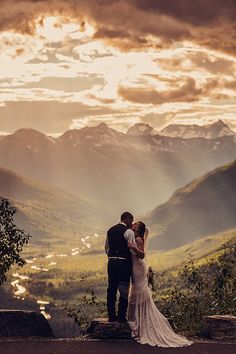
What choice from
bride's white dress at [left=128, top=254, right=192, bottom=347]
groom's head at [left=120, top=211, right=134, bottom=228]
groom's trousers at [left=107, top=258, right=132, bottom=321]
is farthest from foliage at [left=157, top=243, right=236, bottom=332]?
groom's head at [left=120, top=211, right=134, bottom=228]

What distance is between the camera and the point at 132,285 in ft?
73.9

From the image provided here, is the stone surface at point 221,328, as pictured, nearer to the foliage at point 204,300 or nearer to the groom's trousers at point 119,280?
the groom's trousers at point 119,280

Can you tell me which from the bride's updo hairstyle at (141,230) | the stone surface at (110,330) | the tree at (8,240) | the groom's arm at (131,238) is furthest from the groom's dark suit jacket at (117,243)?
the tree at (8,240)

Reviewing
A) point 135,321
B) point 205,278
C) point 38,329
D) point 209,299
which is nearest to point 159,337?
point 135,321

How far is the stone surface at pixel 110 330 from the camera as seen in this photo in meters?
21.9

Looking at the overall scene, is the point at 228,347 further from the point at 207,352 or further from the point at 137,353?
the point at 137,353

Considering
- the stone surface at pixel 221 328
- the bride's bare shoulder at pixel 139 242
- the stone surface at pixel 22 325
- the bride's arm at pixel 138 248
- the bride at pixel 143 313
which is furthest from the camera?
the stone surface at pixel 221 328

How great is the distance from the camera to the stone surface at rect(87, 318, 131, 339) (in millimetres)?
21875

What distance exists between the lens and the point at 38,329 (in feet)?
74.0

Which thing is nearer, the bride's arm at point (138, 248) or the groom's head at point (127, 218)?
the bride's arm at point (138, 248)

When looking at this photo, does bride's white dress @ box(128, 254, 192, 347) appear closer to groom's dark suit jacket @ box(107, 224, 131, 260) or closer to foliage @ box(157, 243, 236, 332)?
groom's dark suit jacket @ box(107, 224, 131, 260)

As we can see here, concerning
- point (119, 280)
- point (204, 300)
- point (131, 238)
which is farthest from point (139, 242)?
point (204, 300)

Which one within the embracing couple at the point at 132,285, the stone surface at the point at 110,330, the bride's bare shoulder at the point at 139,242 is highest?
the bride's bare shoulder at the point at 139,242

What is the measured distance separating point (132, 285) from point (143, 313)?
1.08 m
